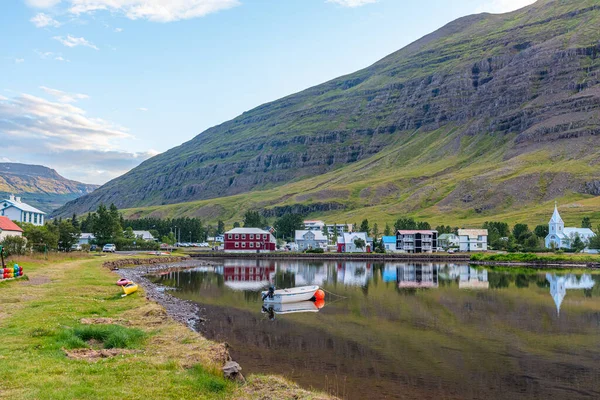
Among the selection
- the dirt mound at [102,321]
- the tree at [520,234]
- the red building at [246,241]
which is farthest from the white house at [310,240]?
the dirt mound at [102,321]

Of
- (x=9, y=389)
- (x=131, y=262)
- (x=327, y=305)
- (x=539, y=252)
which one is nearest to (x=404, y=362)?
(x=9, y=389)

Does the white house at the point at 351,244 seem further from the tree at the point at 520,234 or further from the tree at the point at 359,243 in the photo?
the tree at the point at 520,234

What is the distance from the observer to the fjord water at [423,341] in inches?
984

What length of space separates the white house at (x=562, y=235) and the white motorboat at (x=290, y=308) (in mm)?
130357

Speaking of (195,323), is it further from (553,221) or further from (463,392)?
(553,221)

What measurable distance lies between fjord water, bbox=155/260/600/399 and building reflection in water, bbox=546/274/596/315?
49 cm

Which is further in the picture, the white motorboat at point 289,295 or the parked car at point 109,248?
the parked car at point 109,248

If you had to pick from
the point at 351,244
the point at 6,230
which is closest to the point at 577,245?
the point at 351,244

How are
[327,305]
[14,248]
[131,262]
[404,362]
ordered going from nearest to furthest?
[404,362]
[327,305]
[14,248]
[131,262]

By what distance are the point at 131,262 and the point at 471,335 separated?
77040mm

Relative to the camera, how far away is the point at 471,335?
122 feet

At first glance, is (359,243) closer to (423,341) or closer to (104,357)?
(423,341)

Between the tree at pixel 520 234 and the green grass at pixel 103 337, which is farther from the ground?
the tree at pixel 520 234

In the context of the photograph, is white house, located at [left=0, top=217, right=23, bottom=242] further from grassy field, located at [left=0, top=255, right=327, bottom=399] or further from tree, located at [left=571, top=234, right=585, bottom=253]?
tree, located at [left=571, top=234, right=585, bottom=253]
